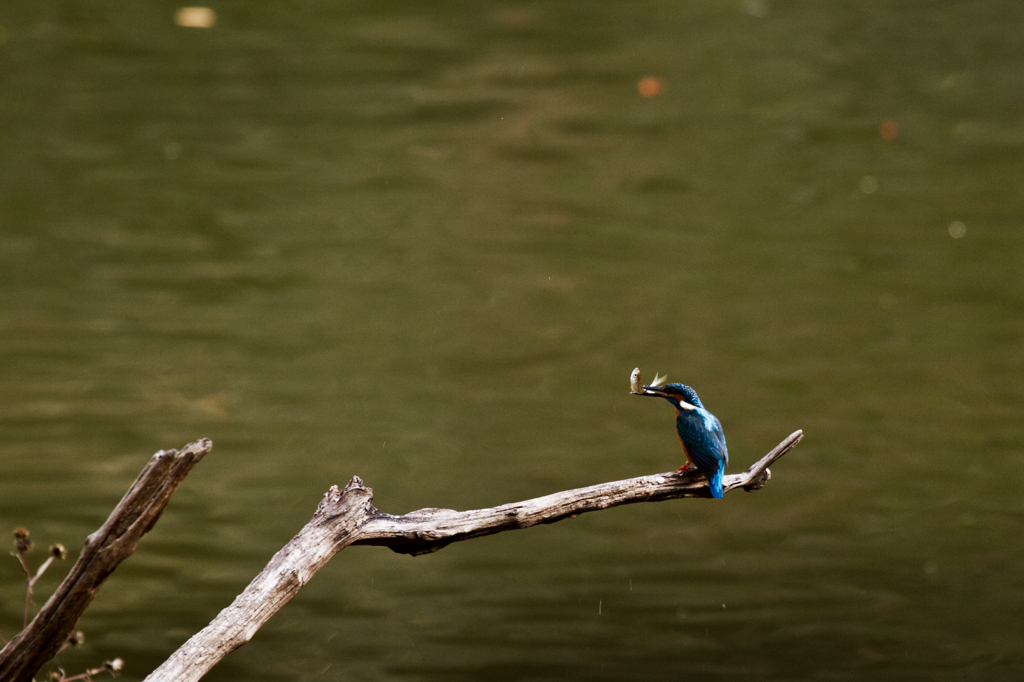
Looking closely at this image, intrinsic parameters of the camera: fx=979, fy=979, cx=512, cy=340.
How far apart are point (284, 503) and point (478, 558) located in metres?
0.78

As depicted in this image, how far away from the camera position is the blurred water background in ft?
10.5

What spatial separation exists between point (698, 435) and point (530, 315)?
273 centimetres

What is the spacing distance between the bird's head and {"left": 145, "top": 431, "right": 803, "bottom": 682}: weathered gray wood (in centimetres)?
25

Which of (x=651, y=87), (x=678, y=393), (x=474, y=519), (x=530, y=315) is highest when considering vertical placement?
(x=651, y=87)

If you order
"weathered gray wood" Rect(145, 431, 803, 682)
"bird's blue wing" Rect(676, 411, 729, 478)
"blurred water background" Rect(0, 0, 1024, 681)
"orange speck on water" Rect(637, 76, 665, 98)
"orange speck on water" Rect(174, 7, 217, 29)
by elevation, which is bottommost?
"weathered gray wood" Rect(145, 431, 803, 682)

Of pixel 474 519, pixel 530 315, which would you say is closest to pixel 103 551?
pixel 474 519

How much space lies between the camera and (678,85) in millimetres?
4883

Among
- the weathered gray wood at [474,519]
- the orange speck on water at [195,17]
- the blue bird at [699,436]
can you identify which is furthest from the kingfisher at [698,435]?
the orange speck on water at [195,17]

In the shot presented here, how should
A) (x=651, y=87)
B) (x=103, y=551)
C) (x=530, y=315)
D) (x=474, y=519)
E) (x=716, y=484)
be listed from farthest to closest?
(x=651, y=87), (x=530, y=315), (x=716, y=484), (x=474, y=519), (x=103, y=551)

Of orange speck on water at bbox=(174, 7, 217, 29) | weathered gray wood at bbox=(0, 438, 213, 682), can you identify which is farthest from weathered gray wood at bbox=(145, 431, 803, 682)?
orange speck on water at bbox=(174, 7, 217, 29)

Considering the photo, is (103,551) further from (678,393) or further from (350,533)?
(678,393)

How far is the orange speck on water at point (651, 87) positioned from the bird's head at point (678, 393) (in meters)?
3.33

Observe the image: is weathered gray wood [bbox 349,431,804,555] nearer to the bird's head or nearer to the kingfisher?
the kingfisher

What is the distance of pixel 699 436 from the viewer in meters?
1.72
